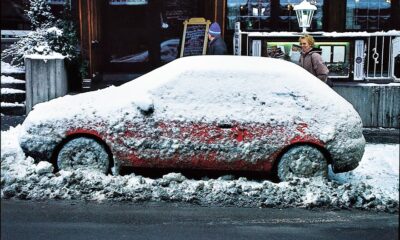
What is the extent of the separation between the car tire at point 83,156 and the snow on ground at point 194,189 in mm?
122

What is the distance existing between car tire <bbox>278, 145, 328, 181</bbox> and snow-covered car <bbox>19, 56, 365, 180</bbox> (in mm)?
12

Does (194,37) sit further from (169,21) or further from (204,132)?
(204,132)

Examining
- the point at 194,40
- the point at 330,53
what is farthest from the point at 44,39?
the point at 330,53

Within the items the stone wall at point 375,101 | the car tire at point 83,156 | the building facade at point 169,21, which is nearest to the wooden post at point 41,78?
the building facade at point 169,21

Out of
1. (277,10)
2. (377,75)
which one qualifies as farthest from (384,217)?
(277,10)

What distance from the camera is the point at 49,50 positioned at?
41.8ft

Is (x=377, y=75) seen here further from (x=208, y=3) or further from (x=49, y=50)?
(x=49, y=50)

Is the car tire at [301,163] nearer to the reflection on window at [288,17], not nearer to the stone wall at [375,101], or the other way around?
the stone wall at [375,101]

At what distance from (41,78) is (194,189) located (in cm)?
633

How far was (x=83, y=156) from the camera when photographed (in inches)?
299

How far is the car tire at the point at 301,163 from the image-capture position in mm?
7582

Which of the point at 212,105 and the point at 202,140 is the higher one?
the point at 212,105

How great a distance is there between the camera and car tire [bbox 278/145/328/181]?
758 cm

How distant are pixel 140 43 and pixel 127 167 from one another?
29.7 feet
